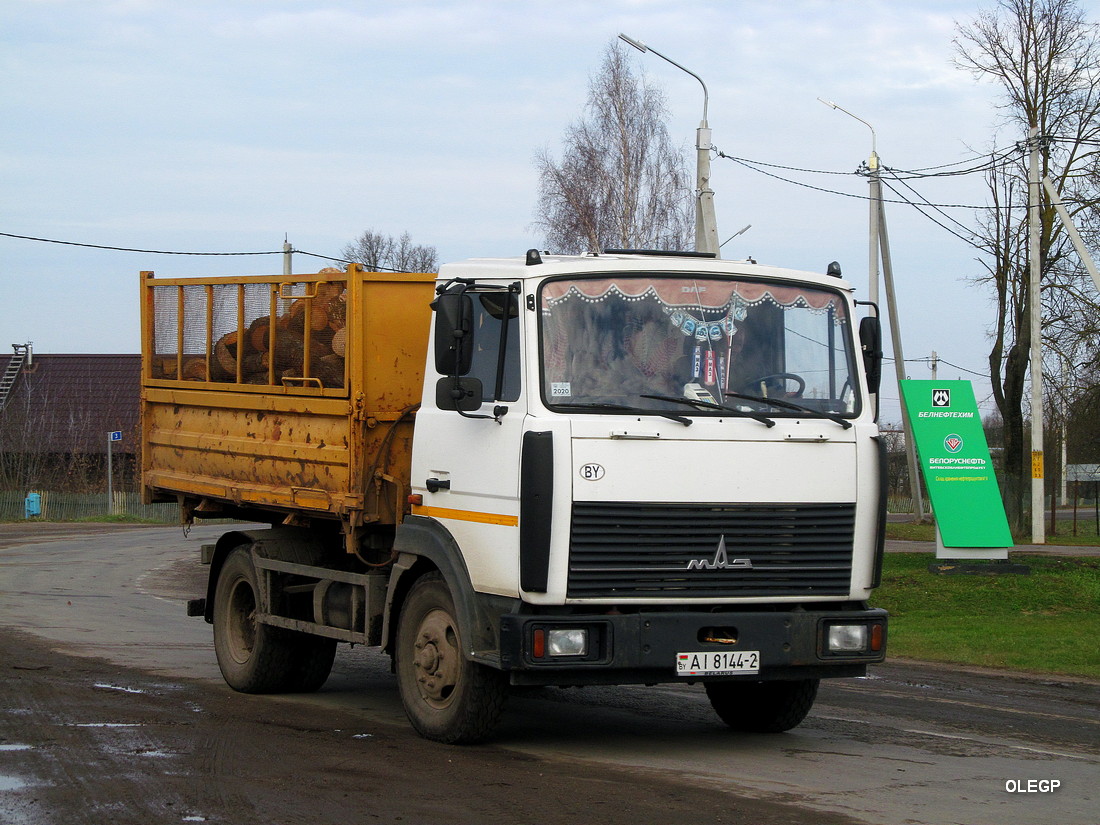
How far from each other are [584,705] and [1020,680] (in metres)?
4.18

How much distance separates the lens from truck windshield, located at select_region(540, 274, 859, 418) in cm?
725

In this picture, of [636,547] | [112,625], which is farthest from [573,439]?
[112,625]

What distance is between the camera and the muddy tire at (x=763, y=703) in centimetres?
840

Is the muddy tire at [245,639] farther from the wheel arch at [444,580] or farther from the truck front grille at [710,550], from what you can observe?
the truck front grille at [710,550]

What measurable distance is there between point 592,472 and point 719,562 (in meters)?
0.86

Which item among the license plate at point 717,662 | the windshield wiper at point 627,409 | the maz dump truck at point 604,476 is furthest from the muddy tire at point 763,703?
the windshield wiper at point 627,409

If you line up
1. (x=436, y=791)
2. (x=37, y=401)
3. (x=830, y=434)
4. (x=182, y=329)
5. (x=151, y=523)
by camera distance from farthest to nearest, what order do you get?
(x=37, y=401) → (x=151, y=523) → (x=182, y=329) → (x=830, y=434) → (x=436, y=791)

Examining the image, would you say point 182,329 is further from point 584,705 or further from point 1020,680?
point 1020,680

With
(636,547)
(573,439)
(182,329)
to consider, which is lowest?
(636,547)

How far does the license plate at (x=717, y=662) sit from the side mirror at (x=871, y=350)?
1758 mm

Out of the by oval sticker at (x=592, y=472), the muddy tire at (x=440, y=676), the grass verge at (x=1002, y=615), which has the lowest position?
the grass verge at (x=1002, y=615)

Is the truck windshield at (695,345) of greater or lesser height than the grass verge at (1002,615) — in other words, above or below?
above

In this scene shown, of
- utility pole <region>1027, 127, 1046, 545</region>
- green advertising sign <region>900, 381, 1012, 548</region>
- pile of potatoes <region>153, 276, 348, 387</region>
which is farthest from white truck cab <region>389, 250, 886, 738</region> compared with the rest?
utility pole <region>1027, 127, 1046, 545</region>

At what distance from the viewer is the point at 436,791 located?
648cm
